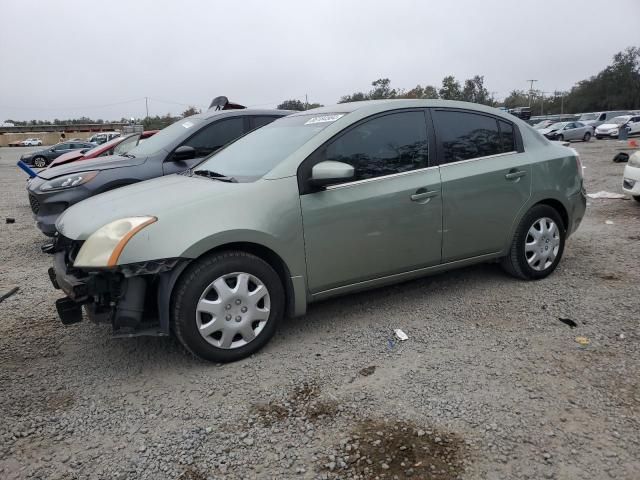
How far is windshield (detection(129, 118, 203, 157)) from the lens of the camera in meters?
6.01

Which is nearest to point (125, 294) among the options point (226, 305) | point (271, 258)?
point (226, 305)

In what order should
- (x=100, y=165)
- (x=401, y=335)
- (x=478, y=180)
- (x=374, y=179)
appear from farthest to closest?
(x=100, y=165) → (x=478, y=180) → (x=374, y=179) → (x=401, y=335)

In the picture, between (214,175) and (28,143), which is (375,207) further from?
(28,143)

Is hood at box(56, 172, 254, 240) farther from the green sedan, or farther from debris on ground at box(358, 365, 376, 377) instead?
debris on ground at box(358, 365, 376, 377)

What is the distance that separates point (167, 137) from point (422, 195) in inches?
147

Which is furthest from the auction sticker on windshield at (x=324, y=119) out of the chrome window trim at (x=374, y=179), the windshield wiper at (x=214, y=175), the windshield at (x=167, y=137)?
the windshield at (x=167, y=137)

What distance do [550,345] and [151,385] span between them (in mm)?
2564

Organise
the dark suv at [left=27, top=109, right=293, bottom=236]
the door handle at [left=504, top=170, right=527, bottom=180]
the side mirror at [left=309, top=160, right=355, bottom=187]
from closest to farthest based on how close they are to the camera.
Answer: the side mirror at [left=309, top=160, right=355, bottom=187] < the door handle at [left=504, top=170, right=527, bottom=180] < the dark suv at [left=27, top=109, right=293, bottom=236]

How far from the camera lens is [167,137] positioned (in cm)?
619

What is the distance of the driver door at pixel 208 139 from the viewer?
5824 millimetres

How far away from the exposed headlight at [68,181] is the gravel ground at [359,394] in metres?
1.67

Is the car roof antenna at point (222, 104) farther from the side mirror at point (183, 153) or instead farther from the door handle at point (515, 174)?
the door handle at point (515, 174)

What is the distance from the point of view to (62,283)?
10.4 feet

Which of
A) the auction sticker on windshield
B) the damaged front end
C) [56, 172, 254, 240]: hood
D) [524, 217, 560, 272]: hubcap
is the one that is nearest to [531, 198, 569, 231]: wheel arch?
[524, 217, 560, 272]: hubcap
